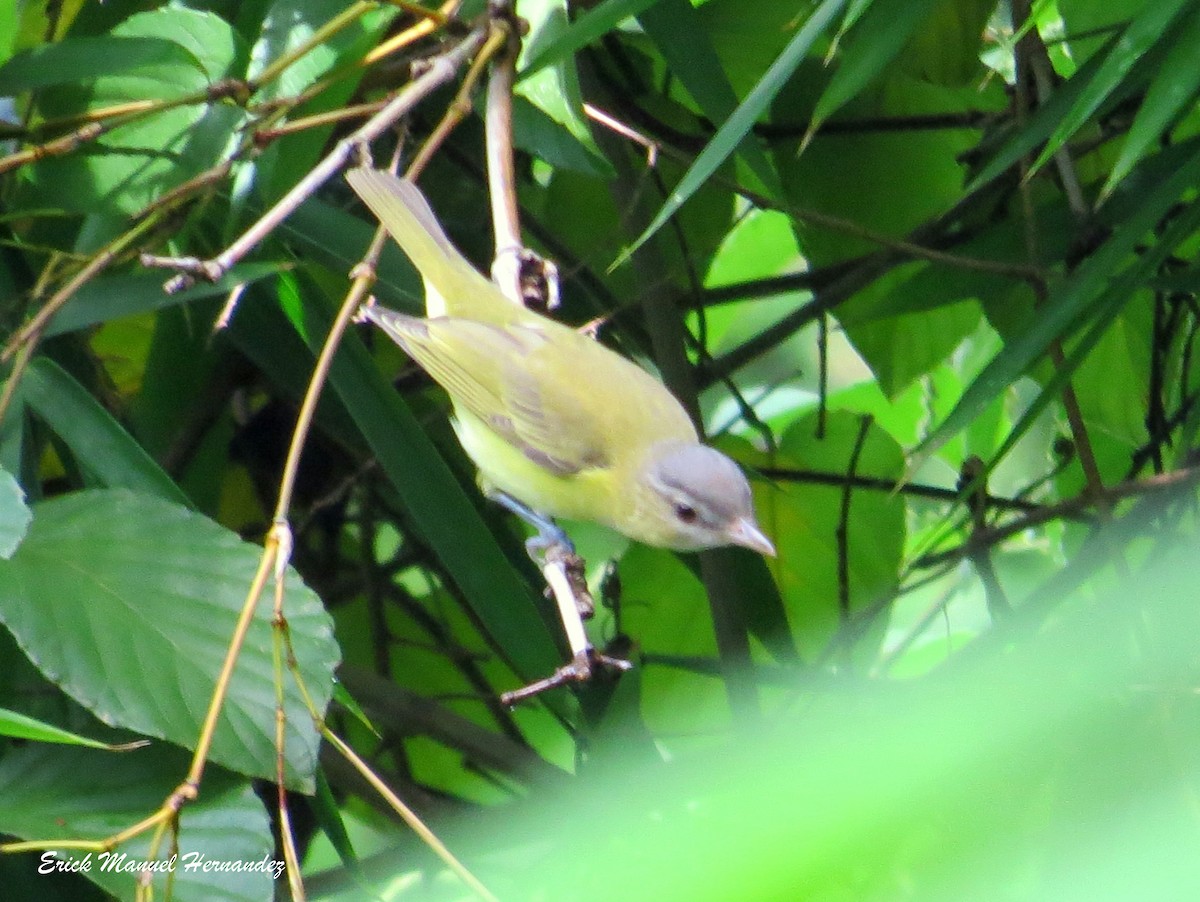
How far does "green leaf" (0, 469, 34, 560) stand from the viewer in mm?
1229

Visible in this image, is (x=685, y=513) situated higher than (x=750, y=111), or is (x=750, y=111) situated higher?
(x=750, y=111)

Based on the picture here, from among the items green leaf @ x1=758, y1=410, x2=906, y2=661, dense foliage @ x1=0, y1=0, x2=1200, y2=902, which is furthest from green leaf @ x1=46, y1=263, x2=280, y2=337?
green leaf @ x1=758, y1=410, x2=906, y2=661

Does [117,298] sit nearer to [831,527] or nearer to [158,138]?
[158,138]

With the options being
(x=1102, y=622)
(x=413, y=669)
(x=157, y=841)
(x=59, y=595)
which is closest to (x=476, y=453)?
(x=413, y=669)

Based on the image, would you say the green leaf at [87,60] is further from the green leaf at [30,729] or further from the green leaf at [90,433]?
the green leaf at [30,729]

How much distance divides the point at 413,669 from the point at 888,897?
8.01 ft

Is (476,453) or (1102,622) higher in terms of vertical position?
(1102,622)

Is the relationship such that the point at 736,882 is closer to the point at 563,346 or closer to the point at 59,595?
the point at 59,595

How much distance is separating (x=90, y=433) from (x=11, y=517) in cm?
44

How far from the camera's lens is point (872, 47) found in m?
1.57

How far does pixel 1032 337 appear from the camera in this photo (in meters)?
1.56

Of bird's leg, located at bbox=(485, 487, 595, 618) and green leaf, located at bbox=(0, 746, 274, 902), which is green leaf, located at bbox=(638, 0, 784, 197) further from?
green leaf, located at bbox=(0, 746, 274, 902)

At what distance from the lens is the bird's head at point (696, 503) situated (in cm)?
196

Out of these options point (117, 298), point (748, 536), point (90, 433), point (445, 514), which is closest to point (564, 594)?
point (445, 514)
